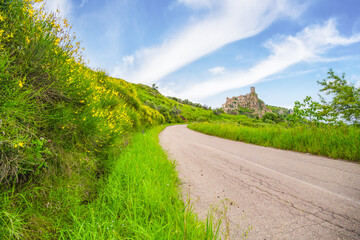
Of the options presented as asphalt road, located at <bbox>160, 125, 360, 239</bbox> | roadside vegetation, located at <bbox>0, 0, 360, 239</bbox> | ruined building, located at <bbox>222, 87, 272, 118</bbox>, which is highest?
ruined building, located at <bbox>222, 87, 272, 118</bbox>

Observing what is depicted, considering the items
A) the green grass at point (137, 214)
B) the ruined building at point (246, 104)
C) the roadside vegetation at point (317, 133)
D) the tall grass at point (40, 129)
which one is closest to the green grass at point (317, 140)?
the roadside vegetation at point (317, 133)

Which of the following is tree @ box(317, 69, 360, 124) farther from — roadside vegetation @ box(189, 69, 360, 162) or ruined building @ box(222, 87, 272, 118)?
ruined building @ box(222, 87, 272, 118)

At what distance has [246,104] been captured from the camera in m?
143

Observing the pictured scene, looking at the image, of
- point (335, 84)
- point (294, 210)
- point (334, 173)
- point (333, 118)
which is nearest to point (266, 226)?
point (294, 210)

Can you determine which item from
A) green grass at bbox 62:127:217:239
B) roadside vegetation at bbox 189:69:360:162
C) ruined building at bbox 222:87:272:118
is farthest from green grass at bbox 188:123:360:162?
ruined building at bbox 222:87:272:118

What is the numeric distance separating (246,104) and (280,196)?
153 metres

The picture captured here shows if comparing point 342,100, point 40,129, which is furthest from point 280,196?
point 342,100

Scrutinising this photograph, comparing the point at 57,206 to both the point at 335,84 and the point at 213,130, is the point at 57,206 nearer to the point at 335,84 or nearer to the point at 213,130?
the point at 213,130

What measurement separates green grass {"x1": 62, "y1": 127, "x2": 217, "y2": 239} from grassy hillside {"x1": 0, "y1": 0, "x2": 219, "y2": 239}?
0.02 metres

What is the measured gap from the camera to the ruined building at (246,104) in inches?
5377

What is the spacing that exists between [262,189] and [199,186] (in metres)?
1.29

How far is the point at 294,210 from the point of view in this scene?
96.4 inches

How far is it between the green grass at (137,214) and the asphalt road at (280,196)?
0.38 meters

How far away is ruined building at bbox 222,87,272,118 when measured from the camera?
13657cm
